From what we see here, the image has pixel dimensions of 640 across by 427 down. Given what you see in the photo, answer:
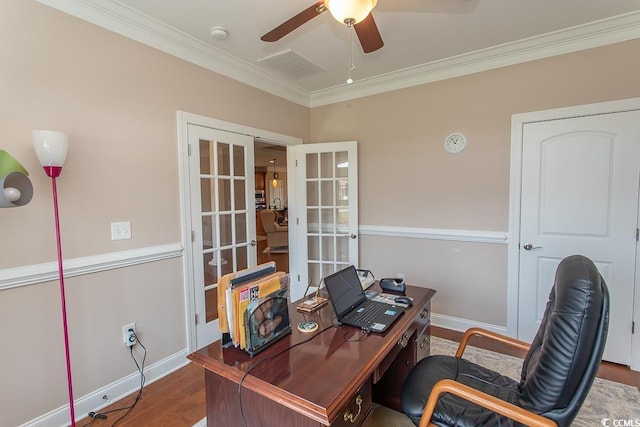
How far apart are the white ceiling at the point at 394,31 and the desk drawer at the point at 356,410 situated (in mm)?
2264

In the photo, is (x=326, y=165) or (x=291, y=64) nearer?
(x=291, y=64)

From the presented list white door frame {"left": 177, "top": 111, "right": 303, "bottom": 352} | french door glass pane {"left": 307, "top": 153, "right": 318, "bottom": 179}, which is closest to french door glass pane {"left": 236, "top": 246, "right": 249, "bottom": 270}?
white door frame {"left": 177, "top": 111, "right": 303, "bottom": 352}

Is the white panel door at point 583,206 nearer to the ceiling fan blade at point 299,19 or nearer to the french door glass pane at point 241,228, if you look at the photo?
the ceiling fan blade at point 299,19

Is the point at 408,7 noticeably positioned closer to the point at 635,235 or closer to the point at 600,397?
the point at 635,235

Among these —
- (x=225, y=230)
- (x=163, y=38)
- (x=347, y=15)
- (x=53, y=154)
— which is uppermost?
(x=163, y=38)

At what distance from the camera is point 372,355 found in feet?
3.90

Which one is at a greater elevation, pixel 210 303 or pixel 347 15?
pixel 347 15

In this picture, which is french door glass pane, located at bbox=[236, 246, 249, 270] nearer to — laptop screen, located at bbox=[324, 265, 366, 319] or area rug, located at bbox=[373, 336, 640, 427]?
laptop screen, located at bbox=[324, 265, 366, 319]

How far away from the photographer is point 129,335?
2170mm

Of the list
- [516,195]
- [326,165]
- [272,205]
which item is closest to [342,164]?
[326,165]

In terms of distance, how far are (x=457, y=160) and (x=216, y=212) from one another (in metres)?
2.35

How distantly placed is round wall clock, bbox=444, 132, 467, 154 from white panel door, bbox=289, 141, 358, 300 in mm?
1045

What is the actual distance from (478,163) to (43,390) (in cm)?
363

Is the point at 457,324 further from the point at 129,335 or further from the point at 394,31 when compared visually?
the point at 129,335
